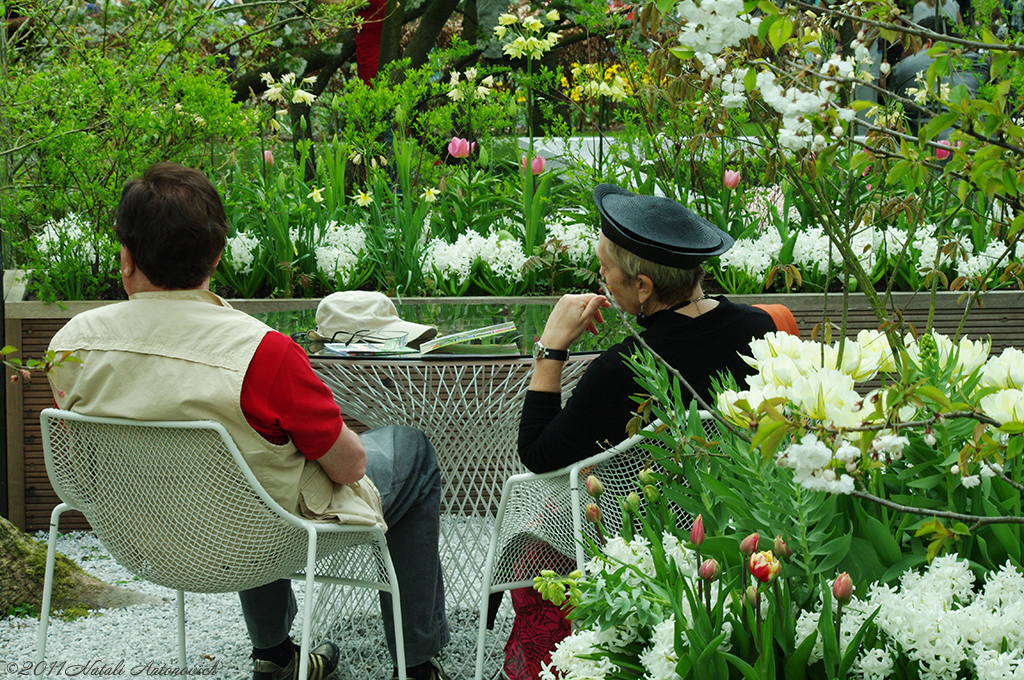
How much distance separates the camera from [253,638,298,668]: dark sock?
7.43 feet

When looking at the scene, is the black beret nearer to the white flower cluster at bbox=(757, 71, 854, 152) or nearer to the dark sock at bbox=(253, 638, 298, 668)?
the white flower cluster at bbox=(757, 71, 854, 152)

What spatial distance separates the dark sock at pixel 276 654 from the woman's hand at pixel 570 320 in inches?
40.8

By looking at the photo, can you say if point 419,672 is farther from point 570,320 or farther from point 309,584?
point 570,320

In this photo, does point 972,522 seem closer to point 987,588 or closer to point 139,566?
point 987,588

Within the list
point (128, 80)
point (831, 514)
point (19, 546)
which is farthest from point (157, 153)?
point (831, 514)

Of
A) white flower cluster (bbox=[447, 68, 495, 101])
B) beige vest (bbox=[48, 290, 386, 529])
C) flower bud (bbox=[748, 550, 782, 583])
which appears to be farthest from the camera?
white flower cluster (bbox=[447, 68, 495, 101])

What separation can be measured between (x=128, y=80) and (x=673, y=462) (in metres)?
3.24

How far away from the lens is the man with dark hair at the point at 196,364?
65.4 inches

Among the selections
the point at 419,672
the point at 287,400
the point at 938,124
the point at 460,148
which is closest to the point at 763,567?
the point at 938,124

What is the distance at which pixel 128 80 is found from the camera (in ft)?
11.8

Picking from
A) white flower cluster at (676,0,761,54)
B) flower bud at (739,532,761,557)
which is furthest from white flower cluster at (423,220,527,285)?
flower bud at (739,532,761,557)

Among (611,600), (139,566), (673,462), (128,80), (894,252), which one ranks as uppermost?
(128,80)

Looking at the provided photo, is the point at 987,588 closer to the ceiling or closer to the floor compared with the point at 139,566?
closer to the ceiling
